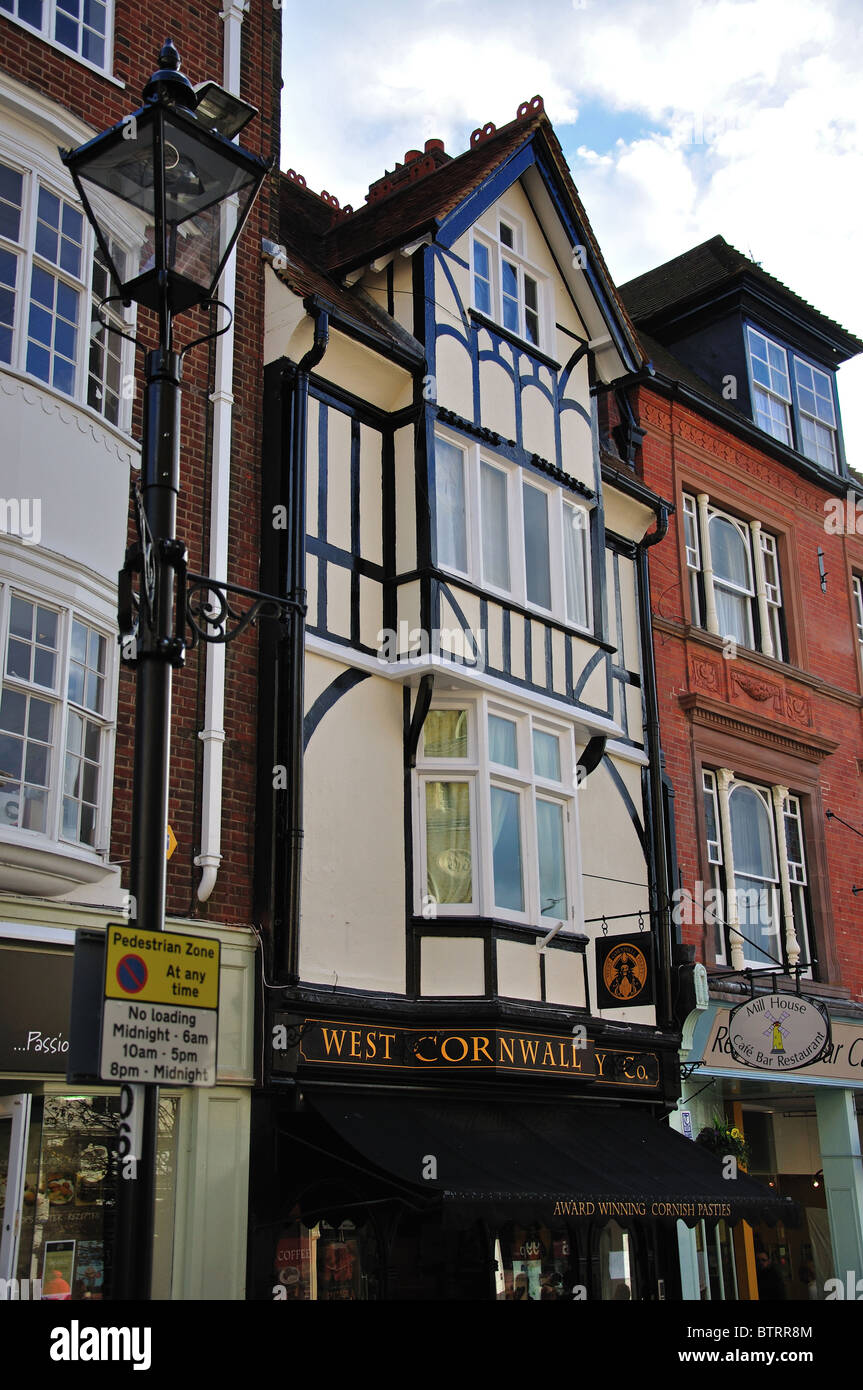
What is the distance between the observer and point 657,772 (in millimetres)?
15805

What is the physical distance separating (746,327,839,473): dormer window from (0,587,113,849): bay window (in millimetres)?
12955

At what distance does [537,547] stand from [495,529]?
666mm

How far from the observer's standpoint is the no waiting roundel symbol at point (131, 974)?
5438mm

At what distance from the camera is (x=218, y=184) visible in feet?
21.2

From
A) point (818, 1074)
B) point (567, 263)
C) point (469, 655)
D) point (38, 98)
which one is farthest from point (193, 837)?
point (818, 1074)

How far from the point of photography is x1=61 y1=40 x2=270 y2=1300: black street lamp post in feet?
19.5

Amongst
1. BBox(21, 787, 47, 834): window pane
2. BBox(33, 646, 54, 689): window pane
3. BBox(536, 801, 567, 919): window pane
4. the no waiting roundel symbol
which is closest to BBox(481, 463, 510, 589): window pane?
BBox(536, 801, 567, 919): window pane

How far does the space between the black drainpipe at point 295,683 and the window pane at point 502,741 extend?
6.54ft

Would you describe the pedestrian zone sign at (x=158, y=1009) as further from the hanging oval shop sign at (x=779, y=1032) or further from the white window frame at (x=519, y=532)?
the hanging oval shop sign at (x=779, y=1032)

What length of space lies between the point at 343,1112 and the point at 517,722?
403 cm

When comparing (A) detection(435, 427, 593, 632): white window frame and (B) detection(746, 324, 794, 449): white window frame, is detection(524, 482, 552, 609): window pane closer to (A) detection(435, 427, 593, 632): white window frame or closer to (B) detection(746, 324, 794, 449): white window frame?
(A) detection(435, 427, 593, 632): white window frame

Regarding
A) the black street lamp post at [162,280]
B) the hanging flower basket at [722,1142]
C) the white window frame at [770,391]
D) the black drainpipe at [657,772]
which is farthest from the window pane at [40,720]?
the white window frame at [770,391]

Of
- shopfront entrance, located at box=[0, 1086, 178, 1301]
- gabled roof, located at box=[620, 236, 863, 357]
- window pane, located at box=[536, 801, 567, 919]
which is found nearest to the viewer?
shopfront entrance, located at box=[0, 1086, 178, 1301]
